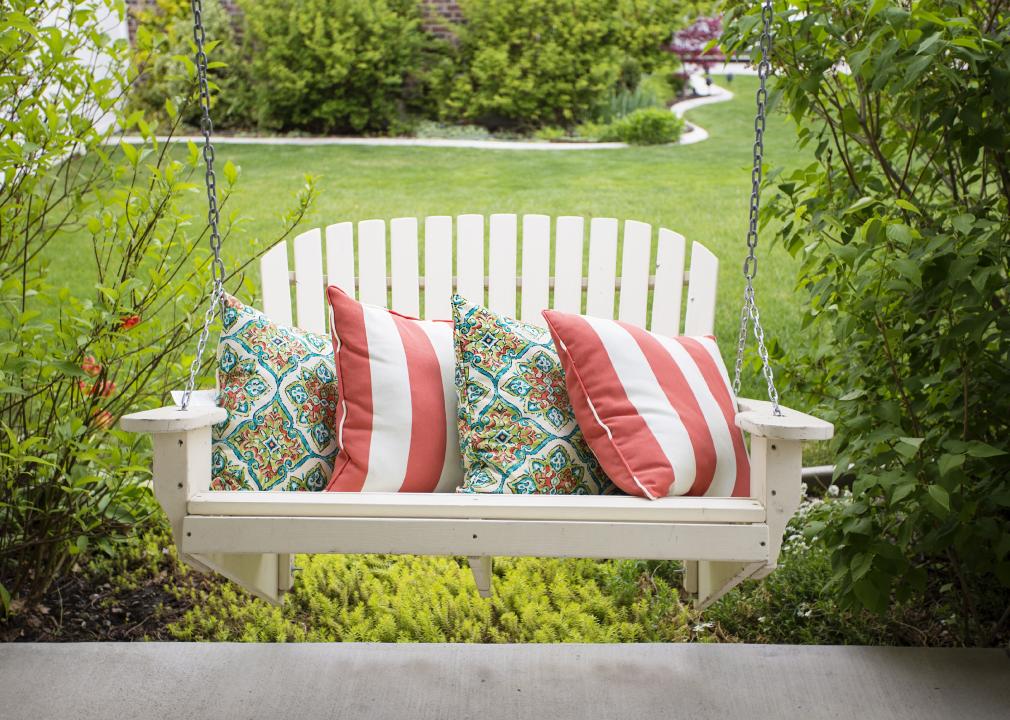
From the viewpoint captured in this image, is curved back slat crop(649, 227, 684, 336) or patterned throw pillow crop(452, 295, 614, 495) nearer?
patterned throw pillow crop(452, 295, 614, 495)

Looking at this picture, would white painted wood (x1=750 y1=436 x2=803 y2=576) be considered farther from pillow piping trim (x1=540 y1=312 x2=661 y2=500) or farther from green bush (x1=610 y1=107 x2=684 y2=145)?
green bush (x1=610 y1=107 x2=684 y2=145)

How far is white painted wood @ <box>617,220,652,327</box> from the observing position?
2.66 metres

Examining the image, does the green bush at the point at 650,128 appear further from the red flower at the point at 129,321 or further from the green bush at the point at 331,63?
the red flower at the point at 129,321

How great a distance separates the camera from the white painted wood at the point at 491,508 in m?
1.70

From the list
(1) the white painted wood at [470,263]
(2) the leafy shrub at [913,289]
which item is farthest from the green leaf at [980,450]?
(1) the white painted wood at [470,263]

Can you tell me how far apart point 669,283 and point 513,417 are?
2.43ft

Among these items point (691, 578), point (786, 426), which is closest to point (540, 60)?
→ point (691, 578)

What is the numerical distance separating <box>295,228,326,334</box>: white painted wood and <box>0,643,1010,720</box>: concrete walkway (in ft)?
2.52

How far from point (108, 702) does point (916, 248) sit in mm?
1888

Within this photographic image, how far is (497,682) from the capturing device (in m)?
2.33

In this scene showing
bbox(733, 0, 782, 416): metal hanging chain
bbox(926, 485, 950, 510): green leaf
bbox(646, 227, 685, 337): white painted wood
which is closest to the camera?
bbox(733, 0, 782, 416): metal hanging chain

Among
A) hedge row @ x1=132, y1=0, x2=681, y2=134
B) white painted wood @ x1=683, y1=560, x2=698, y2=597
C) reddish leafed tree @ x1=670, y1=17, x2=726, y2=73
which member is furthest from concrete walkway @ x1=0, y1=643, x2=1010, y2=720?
reddish leafed tree @ x1=670, y1=17, x2=726, y2=73

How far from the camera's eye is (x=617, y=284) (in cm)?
270

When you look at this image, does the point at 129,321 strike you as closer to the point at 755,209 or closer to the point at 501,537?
the point at 501,537
